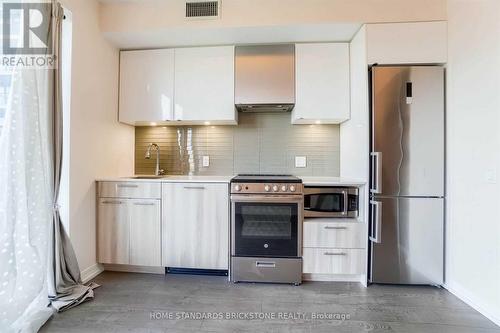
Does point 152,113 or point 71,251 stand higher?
point 152,113

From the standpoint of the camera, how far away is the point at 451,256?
2221mm

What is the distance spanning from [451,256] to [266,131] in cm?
221

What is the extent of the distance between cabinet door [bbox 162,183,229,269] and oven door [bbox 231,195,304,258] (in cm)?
12

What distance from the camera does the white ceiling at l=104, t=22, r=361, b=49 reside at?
2.42m

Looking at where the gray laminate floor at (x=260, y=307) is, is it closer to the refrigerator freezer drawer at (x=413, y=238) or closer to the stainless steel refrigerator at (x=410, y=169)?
the refrigerator freezer drawer at (x=413, y=238)

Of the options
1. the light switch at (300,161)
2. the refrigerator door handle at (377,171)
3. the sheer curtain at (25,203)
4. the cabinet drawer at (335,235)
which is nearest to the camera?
the sheer curtain at (25,203)

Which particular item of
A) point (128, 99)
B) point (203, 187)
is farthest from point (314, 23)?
point (128, 99)

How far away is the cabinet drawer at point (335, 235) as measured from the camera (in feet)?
7.63

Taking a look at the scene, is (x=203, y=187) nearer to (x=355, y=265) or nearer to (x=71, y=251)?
(x=71, y=251)

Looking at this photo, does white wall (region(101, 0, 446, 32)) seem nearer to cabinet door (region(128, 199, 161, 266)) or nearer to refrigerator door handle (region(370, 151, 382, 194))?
refrigerator door handle (region(370, 151, 382, 194))

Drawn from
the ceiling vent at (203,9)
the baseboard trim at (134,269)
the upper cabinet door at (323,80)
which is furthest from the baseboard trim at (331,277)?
the ceiling vent at (203,9)

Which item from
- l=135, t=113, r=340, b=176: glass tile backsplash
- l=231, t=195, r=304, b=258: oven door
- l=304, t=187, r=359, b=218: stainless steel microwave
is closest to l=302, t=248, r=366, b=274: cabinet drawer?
l=231, t=195, r=304, b=258: oven door

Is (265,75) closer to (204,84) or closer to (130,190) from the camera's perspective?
(204,84)

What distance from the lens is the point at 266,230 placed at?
2.38 meters
